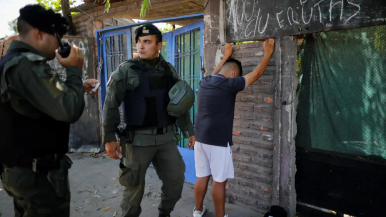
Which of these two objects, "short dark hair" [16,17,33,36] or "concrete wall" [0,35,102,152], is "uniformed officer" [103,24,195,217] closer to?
"short dark hair" [16,17,33,36]

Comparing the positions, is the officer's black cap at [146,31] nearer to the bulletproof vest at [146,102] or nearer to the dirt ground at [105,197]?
the bulletproof vest at [146,102]

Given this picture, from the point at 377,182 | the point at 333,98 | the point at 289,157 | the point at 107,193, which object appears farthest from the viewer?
the point at 107,193

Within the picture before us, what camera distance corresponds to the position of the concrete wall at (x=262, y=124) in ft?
9.55

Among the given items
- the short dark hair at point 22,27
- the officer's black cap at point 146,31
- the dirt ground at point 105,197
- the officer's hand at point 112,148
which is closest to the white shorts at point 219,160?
the dirt ground at point 105,197

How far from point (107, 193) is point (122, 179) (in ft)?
5.03

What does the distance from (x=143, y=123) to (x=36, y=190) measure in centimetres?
118

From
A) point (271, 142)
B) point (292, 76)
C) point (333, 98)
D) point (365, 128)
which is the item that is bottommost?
point (271, 142)

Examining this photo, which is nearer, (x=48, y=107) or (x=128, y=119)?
(x=48, y=107)

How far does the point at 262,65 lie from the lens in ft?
9.25

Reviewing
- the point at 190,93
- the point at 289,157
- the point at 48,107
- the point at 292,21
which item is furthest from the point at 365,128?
the point at 48,107

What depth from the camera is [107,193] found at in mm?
3871

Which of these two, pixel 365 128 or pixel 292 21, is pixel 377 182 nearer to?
pixel 365 128

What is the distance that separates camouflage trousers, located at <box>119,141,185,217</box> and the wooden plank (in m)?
1.59

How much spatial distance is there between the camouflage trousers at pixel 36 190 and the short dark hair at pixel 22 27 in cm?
80
